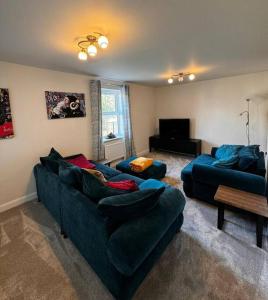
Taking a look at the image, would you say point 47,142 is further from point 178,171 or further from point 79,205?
point 178,171

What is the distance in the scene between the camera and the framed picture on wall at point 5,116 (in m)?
2.50

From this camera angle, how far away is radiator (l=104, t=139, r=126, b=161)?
4.28 metres

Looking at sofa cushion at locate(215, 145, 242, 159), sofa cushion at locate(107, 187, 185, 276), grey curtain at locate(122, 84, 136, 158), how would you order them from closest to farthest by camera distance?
sofa cushion at locate(107, 187, 185, 276) → sofa cushion at locate(215, 145, 242, 159) → grey curtain at locate(122, 84, 136, 158)

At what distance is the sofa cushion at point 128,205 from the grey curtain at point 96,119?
106 inches

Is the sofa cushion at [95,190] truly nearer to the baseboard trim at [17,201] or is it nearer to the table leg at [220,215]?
the table leg at [220,215]

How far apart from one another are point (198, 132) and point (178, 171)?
170 cm

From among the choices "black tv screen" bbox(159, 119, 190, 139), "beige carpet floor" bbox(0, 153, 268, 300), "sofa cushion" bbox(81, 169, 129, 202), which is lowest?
"beige carpet floor" bbox(0, 153, 268, 300)

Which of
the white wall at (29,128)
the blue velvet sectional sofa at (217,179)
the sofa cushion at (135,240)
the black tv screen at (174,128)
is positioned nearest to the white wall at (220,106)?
the black tv screen at (174,128)

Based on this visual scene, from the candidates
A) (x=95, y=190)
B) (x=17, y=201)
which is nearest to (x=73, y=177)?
(x=95, y=190)

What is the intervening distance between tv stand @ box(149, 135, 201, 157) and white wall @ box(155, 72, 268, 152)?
1.34ft

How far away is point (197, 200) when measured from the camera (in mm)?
2777

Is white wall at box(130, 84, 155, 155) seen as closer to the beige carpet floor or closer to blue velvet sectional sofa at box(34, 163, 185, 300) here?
the beige carpet floor

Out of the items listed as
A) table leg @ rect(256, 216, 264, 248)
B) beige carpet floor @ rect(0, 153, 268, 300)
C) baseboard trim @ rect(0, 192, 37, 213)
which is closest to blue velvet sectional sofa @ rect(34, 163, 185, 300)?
beige carpet floor @ rect(0, 153, 268, 300)

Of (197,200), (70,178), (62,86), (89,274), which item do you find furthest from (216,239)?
(62,86)
